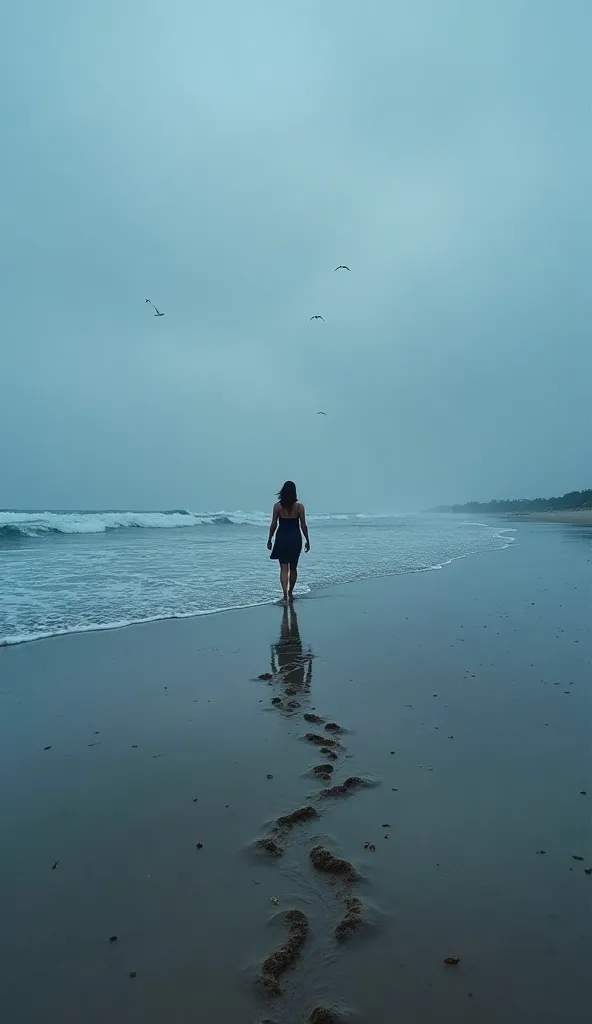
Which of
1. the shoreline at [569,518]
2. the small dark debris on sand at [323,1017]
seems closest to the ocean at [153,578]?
the small dark debris on sand at [323,1017]

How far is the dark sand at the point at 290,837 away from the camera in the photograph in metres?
1.81

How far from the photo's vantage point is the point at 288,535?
9672 mm

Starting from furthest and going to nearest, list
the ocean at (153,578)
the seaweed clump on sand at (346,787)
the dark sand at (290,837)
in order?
the ocean at (153,578)
the seaweed clump on sand at (346,787)
the dark sand at (290,837)

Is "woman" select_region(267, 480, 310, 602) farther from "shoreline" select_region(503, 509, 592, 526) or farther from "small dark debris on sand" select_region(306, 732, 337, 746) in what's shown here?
"shoreline" select_region(503, 509, 592, 526)

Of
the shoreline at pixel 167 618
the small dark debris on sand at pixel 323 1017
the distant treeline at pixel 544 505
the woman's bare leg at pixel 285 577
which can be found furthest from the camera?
the distant treeline at pixel 544 505

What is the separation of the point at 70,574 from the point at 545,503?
282 feet

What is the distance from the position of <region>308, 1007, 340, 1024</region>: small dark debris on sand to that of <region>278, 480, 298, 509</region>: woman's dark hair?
8360 mm

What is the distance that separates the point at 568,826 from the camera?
2.66 meters

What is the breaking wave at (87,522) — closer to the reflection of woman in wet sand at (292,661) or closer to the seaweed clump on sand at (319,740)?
the reflection of woman in wet sand at (292,661)

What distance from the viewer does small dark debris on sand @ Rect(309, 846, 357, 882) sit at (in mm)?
2355

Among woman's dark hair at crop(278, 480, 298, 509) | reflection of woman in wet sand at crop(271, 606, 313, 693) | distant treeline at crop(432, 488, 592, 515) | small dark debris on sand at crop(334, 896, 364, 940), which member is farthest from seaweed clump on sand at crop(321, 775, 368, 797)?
distant treeline at crop(432, 488, 592, 515)

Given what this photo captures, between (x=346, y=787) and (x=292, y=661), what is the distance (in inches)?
101

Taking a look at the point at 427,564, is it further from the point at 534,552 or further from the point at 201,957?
the point at 201,957

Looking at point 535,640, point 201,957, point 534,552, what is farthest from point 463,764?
point 534,552
